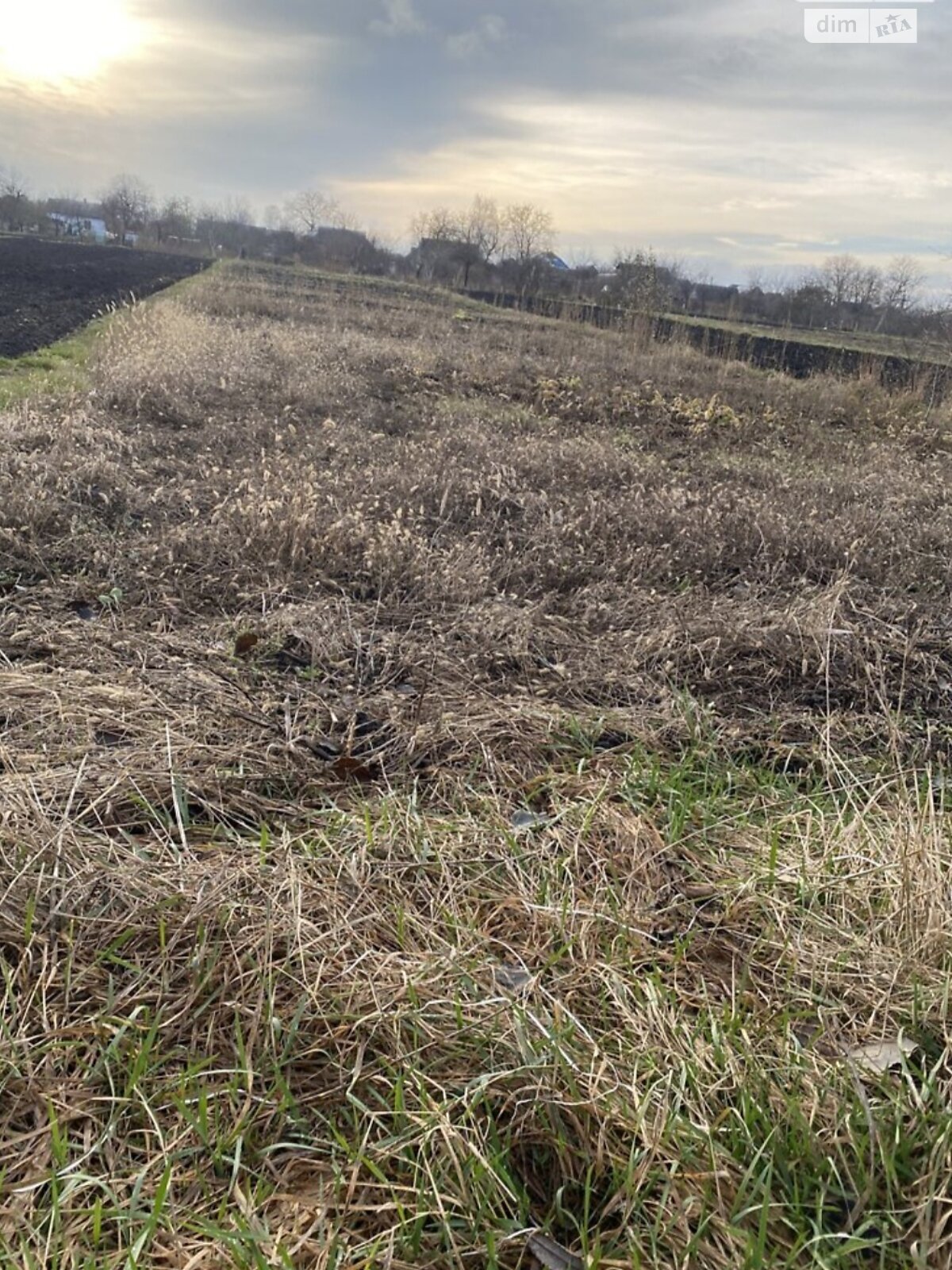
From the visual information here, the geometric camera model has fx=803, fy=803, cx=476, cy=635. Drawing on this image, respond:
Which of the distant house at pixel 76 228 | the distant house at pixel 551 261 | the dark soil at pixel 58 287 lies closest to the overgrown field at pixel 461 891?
the dark soil at pixel 58 287

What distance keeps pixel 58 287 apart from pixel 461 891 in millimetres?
23216

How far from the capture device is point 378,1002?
1.75 meters

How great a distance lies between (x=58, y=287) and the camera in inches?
805

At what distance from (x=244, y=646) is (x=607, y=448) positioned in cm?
549

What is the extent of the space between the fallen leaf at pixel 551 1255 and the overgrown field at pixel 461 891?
0.01m

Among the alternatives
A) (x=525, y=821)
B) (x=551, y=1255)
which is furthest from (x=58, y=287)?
(x=551, y=1255)

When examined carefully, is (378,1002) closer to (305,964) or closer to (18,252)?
(305,964)

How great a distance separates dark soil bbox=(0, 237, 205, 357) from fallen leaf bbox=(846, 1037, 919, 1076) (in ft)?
38.5

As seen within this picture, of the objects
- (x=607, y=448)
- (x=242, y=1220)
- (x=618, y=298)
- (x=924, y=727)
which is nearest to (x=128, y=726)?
(x=242, y=1220)

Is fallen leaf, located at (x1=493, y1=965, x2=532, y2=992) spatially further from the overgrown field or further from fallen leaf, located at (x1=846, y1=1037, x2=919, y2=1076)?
fallen leaf, located at (x1=846, y1=1037, x2=919, y2=1076)

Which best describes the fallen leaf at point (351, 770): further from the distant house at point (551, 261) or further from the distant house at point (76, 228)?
the distant house at point (76, 228)

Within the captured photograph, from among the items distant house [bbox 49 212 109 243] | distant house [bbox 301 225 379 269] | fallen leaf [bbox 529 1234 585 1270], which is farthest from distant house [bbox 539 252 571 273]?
fallen leaf [bbox 529 1234 585 1270]

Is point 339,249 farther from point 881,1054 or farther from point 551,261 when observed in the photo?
point 881,1054

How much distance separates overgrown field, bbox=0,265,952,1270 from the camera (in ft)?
4.71
